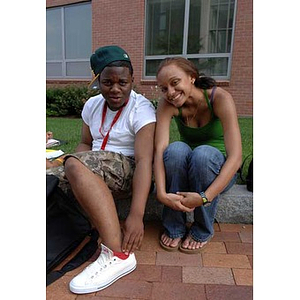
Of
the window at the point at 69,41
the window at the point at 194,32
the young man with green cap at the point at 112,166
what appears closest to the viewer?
the young man with green cap at the point at 112,166

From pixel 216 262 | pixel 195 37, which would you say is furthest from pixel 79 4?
pixel 216 262

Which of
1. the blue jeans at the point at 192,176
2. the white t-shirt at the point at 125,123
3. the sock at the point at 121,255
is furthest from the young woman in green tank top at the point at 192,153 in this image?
the sock at the point at 121,255

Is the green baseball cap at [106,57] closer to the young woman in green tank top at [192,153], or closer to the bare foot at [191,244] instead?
the young woman in green tank top at [192,153]

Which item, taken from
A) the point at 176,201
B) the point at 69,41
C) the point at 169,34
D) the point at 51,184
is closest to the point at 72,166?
the point at 51,184

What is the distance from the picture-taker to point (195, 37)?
770cm

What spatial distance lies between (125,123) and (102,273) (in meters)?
0.90

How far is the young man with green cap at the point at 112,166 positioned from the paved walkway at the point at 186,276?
3.2 inches

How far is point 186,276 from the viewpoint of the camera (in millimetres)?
1641

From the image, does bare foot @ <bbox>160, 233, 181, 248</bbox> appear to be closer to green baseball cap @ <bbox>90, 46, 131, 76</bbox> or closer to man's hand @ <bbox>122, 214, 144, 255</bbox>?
man's hand @ <bbox>122, 214, 144, 255</bbox>

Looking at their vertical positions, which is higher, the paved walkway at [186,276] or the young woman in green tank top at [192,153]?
the young woman in green tank top at [192,153]

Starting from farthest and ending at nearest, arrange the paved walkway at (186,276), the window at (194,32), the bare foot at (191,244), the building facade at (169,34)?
the window at (194,32) → the building facade at (169,34) → the bare foot at (191,244) → the paved walkway at (186,276)

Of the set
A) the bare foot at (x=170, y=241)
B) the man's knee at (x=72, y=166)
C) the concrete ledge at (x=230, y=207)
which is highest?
the man's knee at (x=72, y=166)

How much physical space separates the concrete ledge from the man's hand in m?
0.54

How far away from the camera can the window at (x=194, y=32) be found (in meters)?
7.37
